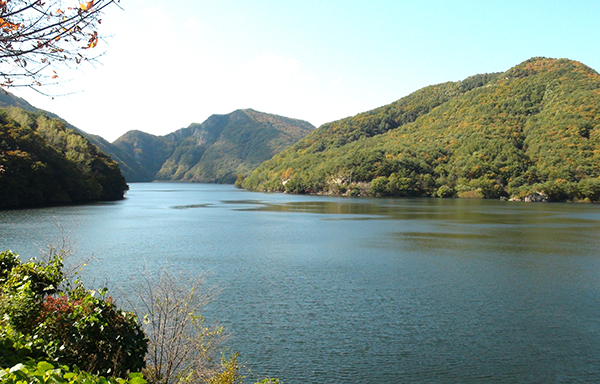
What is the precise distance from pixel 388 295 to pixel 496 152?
127726 millimetres

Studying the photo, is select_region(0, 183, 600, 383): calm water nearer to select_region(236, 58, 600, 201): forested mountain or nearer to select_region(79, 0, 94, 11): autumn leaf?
select_region(79, 0, 94, 11): autumn leaf

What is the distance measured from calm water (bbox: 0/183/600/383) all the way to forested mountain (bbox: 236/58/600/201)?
267 ft

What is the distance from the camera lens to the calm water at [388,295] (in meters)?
13.3

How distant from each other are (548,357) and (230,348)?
10081 mm

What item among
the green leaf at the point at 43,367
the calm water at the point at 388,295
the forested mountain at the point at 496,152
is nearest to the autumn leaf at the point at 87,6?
the green leaf at the point at 43,367

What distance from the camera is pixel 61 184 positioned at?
3098 inches

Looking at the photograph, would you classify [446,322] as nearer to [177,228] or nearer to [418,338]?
[418,338]

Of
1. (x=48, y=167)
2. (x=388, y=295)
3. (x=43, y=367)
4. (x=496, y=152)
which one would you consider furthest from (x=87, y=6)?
(x=496, y=152)

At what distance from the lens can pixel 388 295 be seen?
67.5 ft

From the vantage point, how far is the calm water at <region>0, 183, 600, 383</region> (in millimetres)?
13273

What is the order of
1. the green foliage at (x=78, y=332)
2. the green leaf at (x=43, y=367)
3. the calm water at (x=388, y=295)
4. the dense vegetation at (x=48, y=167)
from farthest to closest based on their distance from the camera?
1. the dense vegetation at (x=48, y=167)
2. the calm water at (x=388, y=295)
3. the green foliage at (x=78, y=332)
4. the green leaf at (x=43, y=367)

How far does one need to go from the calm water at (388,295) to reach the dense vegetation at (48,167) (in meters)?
26.8

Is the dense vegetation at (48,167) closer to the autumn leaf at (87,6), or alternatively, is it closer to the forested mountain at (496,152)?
the autumn leaf at (87,6)

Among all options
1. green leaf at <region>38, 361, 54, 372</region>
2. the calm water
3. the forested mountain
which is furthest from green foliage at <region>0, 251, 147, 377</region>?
the forested mountain
